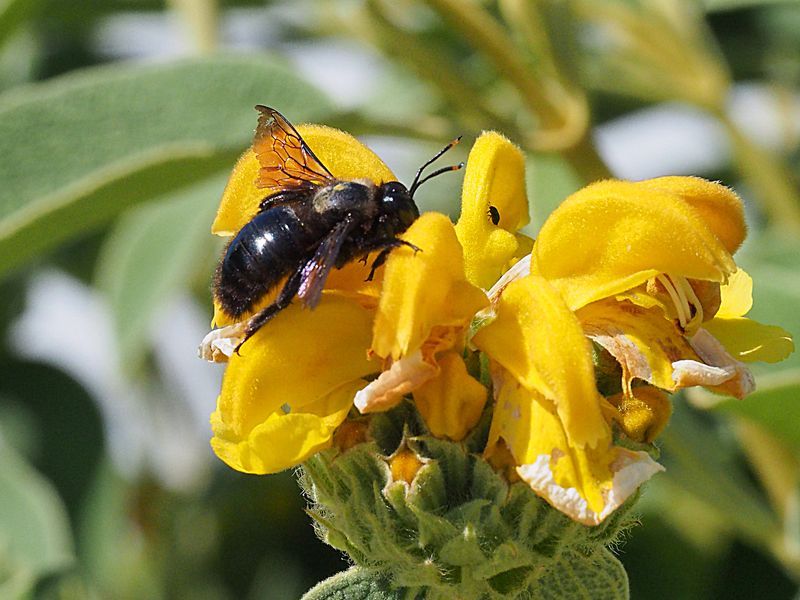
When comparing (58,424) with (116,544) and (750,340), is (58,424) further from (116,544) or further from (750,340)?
(750,340)

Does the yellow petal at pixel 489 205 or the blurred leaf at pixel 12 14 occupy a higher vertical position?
the yellow petal at pixel 489 205

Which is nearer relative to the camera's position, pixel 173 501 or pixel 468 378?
pixel 468 378

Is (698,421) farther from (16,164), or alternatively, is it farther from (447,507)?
(16,164)

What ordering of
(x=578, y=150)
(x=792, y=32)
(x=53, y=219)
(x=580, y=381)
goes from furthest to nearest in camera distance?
1. (x=792, y=32)
2. (x=578, y=150)
3. (x=53, y=219)
4. (x=580, y=381)

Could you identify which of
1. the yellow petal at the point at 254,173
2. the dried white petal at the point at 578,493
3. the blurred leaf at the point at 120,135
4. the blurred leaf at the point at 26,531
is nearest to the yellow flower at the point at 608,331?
the dried white petal at the point at 578,493

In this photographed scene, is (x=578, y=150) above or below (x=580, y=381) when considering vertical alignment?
below

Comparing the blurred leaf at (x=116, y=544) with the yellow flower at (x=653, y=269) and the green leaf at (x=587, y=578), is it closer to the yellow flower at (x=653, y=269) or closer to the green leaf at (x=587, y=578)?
the green leaf at (x=587, y=578)

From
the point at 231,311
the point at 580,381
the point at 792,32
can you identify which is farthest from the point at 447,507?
the point at 792,32
